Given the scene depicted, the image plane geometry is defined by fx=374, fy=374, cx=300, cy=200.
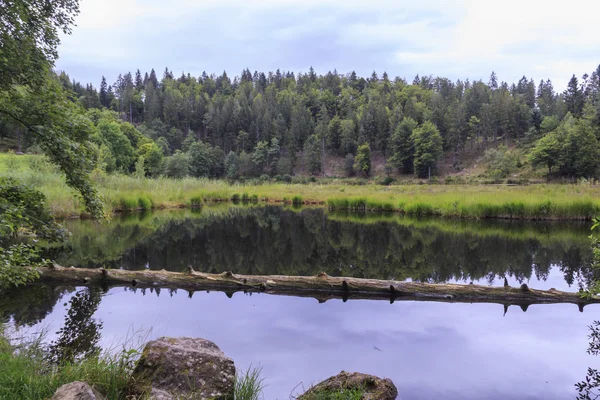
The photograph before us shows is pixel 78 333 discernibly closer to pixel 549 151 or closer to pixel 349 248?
pixel 349 248

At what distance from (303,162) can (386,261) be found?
248 feet

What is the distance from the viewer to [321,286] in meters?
8.12

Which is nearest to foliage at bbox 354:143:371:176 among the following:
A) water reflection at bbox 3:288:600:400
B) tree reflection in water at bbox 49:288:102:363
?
water reflection at bbox 3:288:600:400

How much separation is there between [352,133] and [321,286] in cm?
8168

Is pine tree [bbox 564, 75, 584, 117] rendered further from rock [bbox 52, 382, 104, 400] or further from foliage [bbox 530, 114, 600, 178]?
rock [bbox 52, 382, 104, 400]

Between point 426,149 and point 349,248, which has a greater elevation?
point 426,149

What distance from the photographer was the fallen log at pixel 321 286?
7562mm

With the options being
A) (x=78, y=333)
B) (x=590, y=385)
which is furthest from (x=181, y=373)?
(x=590, y=385)

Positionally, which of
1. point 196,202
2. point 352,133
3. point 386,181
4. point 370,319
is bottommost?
point 370,319

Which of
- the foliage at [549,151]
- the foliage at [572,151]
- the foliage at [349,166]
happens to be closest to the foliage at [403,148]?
the foliage at [349,166]

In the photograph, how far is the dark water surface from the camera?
5082 mm

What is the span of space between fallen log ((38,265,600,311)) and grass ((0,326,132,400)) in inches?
158

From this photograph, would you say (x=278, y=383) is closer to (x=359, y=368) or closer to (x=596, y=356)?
(x=359, y=368)

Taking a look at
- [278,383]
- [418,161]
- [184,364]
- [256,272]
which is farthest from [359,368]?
[418,161]
